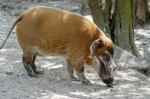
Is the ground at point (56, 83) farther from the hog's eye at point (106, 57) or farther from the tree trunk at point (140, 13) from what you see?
the tree trunk at point (140, 13)

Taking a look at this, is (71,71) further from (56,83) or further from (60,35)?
(60,35)

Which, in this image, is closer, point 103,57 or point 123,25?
point 103,57

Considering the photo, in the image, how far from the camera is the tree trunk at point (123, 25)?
863cm

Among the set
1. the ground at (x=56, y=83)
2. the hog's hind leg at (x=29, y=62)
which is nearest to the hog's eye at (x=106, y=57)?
the ground at (x=56, y=83)

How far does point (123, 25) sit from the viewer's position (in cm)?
870

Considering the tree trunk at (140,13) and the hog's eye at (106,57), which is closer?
the hog's eye at (106,57)

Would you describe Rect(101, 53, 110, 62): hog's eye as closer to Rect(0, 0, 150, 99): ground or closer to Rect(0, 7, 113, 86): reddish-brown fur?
Rect(0, 7, 113, 86): reddish-brown fur

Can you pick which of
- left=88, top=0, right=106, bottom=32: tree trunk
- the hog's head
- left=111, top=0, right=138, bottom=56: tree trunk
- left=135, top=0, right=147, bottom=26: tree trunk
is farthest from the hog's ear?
left=135, top=0, right=147, bottom=26: tree trunk

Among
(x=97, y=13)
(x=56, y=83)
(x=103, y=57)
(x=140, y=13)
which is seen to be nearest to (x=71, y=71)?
(x=56, y=83)

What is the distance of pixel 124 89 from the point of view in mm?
7016

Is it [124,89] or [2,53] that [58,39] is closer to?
[124,89]

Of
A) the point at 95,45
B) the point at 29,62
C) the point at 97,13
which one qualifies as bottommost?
the point at 29,62

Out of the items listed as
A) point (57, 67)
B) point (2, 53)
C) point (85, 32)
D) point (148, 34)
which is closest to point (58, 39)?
point (85, 32)

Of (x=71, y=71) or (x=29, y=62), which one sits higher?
(x=29, y=62)
